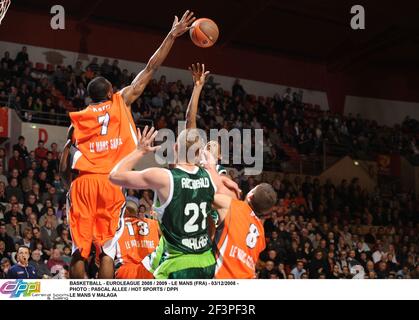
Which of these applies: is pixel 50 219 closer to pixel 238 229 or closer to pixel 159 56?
pixel 159 56

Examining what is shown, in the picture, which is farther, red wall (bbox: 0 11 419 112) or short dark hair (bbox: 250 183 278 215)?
red wall (bbox: 0 11 419 112)

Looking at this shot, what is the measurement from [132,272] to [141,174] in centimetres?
191

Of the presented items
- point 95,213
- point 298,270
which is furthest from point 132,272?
point 298,270

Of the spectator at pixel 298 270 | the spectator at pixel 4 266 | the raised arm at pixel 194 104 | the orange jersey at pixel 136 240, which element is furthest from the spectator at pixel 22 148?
the raised arm at pixel 194 104

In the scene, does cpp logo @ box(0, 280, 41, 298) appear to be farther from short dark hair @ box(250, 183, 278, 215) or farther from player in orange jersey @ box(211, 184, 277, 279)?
short dark hair @ box(250, 183, 278, 215)

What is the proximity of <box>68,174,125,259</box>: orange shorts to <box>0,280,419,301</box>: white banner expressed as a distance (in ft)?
0.97

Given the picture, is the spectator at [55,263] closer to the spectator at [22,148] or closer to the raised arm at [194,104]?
the spectator at [22,148]

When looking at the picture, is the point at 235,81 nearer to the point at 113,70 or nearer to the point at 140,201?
the point at 113,70

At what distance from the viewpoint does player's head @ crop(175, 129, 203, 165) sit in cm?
489

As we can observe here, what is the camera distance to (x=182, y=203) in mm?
4926

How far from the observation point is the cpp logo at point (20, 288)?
5746mm

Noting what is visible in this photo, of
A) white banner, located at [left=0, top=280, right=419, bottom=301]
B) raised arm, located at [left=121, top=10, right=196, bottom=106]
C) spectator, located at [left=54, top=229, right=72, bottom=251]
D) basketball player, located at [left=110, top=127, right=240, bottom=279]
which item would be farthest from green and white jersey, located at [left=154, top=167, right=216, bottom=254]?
spectator, located at [left=54, top=229, right=72, bottom=251]

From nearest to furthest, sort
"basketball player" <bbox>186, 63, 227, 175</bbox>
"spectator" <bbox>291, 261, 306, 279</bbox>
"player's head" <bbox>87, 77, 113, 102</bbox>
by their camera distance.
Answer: "basketball player" <bbox>186, 63, 227, 175</bbox>, "player's head" <bbox>87, 77, 113, 102</bbox>, "spectator" <bbox>291, 261, 306, 279</bbox>
